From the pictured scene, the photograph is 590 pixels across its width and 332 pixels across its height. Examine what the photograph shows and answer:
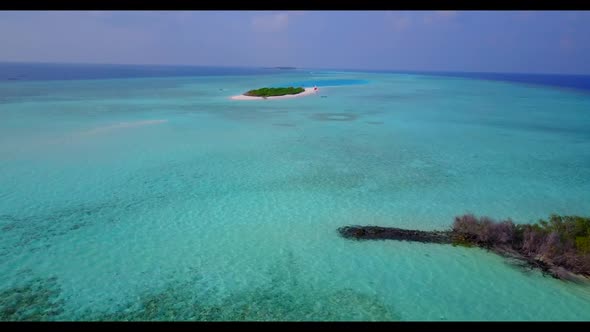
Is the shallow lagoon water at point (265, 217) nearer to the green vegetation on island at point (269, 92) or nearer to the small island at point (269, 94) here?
the small island at point (269, 94)

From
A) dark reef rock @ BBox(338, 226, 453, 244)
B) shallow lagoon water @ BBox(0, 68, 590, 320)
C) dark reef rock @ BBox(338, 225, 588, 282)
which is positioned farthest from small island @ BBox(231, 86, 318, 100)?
dark reef rock @ BBox(338, 225, 588, 282)

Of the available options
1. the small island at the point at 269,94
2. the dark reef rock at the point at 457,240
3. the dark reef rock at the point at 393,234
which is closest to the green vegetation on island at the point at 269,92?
the small island at the point at 269,94

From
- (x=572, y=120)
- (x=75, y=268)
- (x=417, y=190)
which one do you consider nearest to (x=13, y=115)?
(x=75, y=268)

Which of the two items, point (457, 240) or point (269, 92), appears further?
point (269, 92)

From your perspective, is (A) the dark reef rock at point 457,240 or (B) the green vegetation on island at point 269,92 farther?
(B) the green vegetation on island at point 269,92

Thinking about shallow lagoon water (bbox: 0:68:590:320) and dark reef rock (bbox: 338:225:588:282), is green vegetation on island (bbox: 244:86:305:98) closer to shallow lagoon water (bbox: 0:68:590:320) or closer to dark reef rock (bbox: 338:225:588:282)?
shallow lagoon water (bbox: 0:68:590:320)

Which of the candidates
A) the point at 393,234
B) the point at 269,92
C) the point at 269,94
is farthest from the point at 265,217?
the point at 269,92

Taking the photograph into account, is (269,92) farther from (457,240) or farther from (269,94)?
(457,240)
